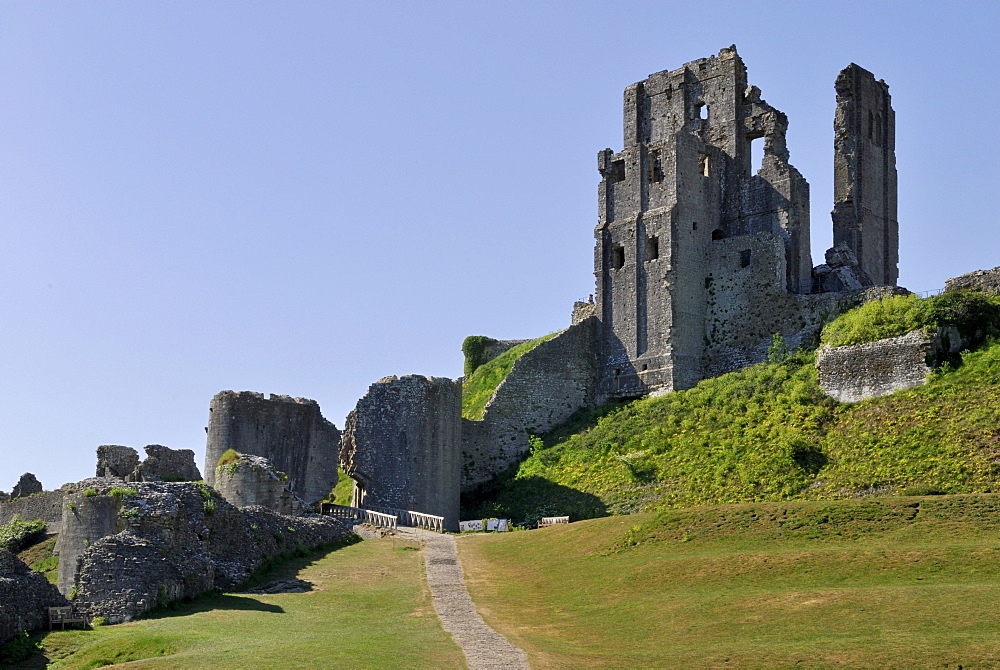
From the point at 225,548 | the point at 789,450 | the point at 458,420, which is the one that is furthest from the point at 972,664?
the point at 458,420

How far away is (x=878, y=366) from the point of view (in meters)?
41.8

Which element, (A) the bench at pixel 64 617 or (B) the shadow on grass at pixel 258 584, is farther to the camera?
(B) the shadow on grass at pixel 258 584

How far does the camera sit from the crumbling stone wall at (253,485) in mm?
40312

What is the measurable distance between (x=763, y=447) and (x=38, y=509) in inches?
1106

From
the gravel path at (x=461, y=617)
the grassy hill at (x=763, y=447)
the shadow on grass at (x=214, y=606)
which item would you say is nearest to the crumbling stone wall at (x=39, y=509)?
the grassy hill at (x=763, y=447)

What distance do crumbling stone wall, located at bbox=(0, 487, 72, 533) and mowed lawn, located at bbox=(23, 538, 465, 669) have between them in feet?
69.9

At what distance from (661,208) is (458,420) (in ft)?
40.8

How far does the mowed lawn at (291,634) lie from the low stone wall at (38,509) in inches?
840

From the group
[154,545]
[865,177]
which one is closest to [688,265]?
[865,177]

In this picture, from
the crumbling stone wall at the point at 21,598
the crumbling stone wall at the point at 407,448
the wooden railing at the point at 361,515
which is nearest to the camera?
the crumbling stone wall at the point at 21,598

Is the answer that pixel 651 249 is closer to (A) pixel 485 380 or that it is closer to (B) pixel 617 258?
(B) pixel 617 258

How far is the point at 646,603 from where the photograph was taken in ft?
88.7

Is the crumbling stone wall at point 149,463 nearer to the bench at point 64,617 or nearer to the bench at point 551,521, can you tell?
the bench at point 551,521

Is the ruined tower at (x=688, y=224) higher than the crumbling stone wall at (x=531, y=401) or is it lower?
higher
